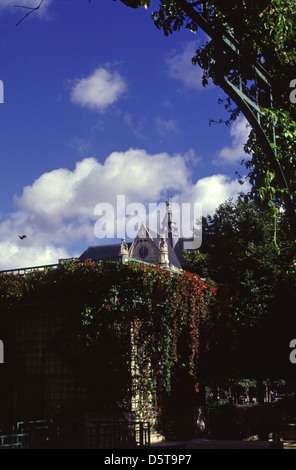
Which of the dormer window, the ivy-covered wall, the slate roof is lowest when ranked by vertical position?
the ivy-covered wall

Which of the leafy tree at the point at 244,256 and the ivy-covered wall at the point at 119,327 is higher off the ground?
the leafy tree at the point at 244,256

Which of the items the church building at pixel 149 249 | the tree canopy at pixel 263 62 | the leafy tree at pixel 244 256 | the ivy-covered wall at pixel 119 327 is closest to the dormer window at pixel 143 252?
the church building at pixel 149 249

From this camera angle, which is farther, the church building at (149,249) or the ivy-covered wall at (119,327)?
the church building at (149,249)

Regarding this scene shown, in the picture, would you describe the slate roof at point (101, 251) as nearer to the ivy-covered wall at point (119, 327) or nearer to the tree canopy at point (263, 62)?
the ivy-covered wall at point (119, 327)

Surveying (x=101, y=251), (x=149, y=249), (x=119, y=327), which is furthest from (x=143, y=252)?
(x=119, y=327)

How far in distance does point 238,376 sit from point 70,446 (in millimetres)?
9735

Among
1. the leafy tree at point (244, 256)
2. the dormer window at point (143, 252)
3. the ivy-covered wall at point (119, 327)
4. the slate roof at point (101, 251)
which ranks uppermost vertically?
the dormer window at point (143, 252)

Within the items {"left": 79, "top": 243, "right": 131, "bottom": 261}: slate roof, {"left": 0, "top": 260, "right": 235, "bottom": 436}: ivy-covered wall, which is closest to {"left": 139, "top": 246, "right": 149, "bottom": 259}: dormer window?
{"left": 79, "top": 243, "right": 131, "bottom": 261}: slate roof

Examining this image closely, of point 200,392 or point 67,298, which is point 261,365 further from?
point 67,298

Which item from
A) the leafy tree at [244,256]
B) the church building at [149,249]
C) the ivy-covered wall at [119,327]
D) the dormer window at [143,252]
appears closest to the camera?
the ivy-covered wall at [119,327]

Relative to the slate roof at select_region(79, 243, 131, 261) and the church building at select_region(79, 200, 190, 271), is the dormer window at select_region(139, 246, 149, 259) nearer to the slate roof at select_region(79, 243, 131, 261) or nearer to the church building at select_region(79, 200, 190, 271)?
the church building at select_region(79, 200, 190, 271)

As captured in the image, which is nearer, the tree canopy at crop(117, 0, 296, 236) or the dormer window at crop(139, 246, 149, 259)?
the tree canopy at crop(117, 0, 296, 236)
